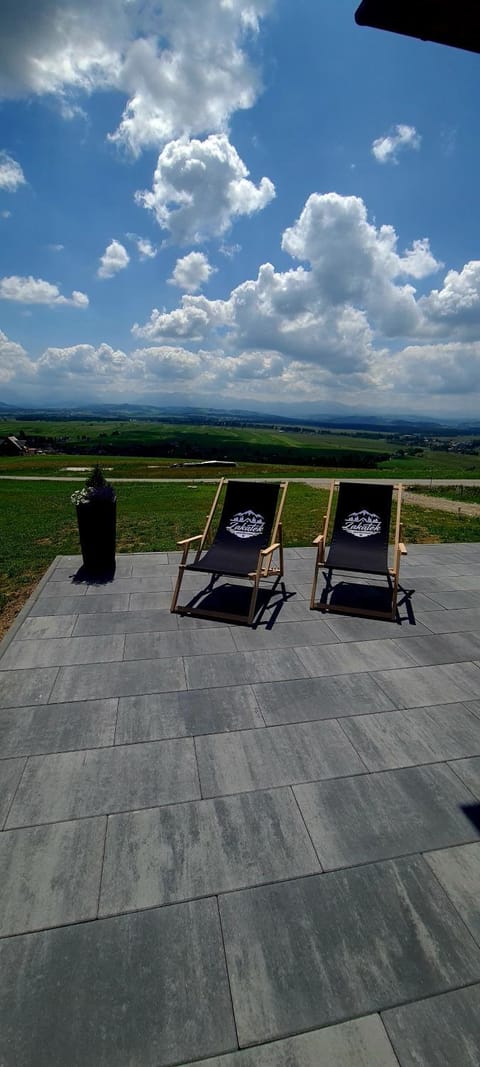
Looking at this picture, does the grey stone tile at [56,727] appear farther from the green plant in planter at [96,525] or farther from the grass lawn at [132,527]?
the green plant in planter at [96,525]

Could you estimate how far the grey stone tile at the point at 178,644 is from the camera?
448 cm

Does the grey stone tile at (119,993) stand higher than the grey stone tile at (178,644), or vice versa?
the grey stone tile at (178,644)

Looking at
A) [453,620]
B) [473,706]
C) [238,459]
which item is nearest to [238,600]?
[453,620]

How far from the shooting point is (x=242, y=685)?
3.95 m

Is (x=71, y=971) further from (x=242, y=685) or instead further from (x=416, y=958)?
(x=242, y=685)

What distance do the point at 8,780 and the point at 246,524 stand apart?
423 centimetres

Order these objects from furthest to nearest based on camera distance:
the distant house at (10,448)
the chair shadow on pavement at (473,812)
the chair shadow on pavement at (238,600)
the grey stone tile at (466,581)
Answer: the distant house at (10,448) → the grey stone tile at (466,581) → the chair shadow on pavement at (238,600) → the chair shadow on pavement at (473,812)

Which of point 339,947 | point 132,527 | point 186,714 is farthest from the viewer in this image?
point 132,527

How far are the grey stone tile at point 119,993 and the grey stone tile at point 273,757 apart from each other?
0.82 metres

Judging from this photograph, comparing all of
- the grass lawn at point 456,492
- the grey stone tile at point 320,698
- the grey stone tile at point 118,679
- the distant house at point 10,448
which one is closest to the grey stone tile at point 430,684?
the grey stone tile at point 320,698

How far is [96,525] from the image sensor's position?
674 centimetres

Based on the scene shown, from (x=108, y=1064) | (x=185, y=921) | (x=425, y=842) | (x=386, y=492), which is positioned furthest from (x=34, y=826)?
(x=386, y=492)

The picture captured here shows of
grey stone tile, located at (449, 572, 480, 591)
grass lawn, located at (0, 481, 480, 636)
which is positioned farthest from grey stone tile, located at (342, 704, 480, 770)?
grass lawn, located at (0, 481, 480, 636)

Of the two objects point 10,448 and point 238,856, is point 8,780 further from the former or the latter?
point 10,448
